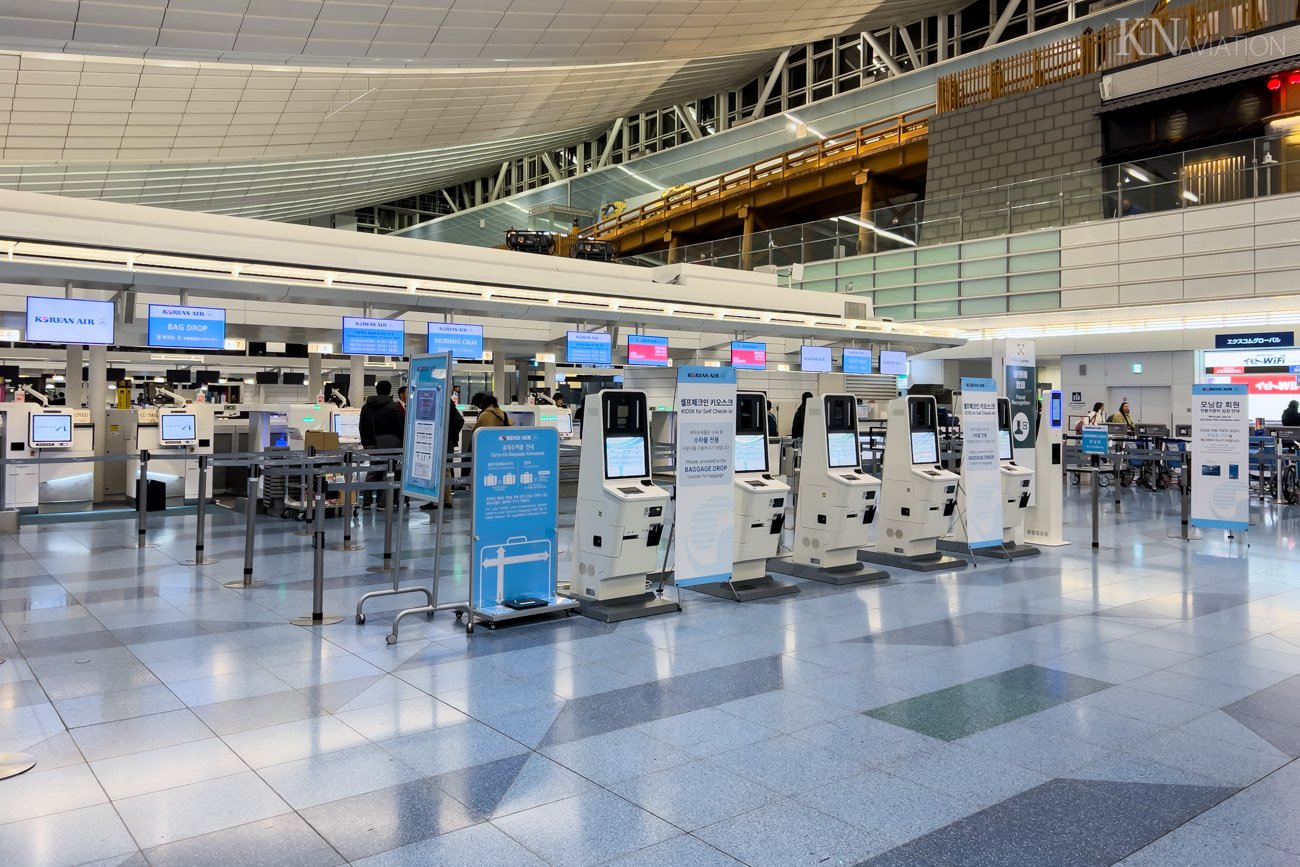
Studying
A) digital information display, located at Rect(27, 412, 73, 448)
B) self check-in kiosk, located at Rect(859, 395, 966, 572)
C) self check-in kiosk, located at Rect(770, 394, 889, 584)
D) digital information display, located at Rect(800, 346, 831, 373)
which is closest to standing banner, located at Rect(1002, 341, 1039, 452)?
self check-in kiosk, located at Rect(859, 395, 966, 572)

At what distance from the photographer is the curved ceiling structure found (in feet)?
40.1

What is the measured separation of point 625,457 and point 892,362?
13.5 metres

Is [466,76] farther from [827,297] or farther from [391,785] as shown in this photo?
[391,785]

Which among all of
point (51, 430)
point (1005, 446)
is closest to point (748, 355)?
point (1005, 446)

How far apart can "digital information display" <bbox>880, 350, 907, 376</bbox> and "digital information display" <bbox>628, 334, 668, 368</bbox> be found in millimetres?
5469

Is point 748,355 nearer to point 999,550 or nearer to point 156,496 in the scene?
point 999,550

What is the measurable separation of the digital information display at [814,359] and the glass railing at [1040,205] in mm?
4454

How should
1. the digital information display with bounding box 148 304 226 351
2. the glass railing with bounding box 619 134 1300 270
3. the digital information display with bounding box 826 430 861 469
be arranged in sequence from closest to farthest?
the digital information display with bounding box 826 430 861 469 < the digital information display with bounding box 148 304 226 351 < the glass railing with bounding box 619 134 1300 270

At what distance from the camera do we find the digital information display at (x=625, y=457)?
619 centimetres

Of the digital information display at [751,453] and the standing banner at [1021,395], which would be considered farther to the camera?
the standing banner at [1021,395]

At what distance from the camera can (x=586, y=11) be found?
14.0m

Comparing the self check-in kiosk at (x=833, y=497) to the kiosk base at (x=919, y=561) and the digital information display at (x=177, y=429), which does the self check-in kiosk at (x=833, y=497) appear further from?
the digital information display at (x=177, y=429)

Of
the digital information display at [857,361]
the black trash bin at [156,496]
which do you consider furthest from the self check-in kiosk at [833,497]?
the digital information display at [857,361]

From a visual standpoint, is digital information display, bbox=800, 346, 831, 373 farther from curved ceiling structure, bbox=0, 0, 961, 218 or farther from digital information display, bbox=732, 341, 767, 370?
→ curved ceiling structure, bbox=0, 0, 961, 218
